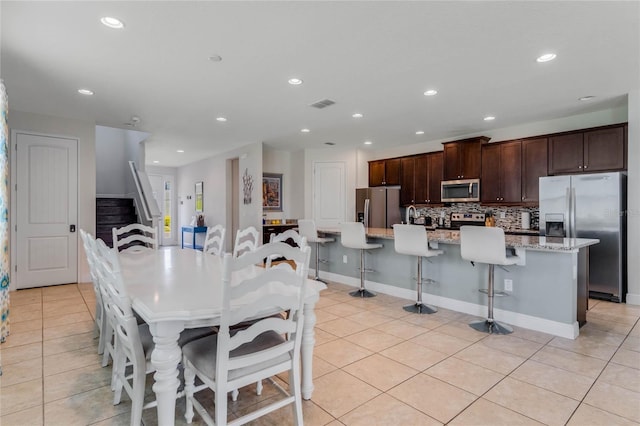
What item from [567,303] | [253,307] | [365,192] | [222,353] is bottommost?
[567,303]

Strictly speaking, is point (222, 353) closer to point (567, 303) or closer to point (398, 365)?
point (398, 365)

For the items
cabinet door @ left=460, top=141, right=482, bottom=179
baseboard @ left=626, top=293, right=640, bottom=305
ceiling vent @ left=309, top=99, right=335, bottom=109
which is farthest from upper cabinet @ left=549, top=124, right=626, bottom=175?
ceiling vent @ left=309, top=99, right=335, bottom=109

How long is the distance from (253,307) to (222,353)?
24cm

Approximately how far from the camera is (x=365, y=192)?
7238 millimetres

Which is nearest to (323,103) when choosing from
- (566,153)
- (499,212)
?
(566,153)

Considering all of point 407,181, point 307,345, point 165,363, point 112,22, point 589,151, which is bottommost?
point 307,345

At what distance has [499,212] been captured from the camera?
588 cm

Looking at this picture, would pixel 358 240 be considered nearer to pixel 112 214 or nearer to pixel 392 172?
pixel 392 172

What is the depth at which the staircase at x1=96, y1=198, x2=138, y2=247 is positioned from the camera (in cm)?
639

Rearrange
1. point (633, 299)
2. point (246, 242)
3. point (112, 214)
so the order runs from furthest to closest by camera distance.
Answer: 1. point (112, 214)
2. point (633, 299)
3. point (246, 242)

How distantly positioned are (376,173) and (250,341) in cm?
646

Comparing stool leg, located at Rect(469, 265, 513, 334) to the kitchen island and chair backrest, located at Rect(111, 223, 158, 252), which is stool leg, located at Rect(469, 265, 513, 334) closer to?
the kitchen island

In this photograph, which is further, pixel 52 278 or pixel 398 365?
pixel 52 278

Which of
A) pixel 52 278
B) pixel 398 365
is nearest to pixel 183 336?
pixel 398 365
